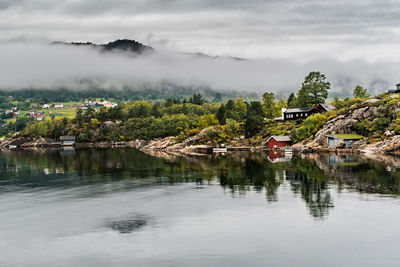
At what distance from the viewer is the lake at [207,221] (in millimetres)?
37938

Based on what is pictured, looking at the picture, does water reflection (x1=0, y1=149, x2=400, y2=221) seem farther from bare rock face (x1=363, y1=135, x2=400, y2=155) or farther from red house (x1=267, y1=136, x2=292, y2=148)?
red house (x1=267, y1=136, x2=292, y2=148)

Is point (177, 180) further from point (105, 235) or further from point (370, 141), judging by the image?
point (370, 141)

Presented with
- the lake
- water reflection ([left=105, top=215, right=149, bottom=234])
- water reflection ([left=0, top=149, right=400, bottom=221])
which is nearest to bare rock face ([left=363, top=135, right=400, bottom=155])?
water reflection ([left=0, top=149, right=400, bottom=221])

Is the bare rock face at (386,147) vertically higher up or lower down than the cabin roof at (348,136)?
lower down

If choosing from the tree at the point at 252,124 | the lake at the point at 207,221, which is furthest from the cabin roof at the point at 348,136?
the lake at the point at 207,221

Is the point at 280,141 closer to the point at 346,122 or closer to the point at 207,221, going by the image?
the point at 346,122

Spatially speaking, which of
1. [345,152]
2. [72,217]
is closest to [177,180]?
[72,217]

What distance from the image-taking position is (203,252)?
127ft

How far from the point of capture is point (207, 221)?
→ 50531 millimetres

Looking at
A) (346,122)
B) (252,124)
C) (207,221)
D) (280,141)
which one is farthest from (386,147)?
(207,221)

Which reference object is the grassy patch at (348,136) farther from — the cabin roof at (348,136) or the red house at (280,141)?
the red house at (280,141)

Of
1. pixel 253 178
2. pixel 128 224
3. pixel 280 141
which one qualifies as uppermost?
pixel 280 141

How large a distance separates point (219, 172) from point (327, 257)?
63678 mm

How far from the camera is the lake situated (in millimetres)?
37938
